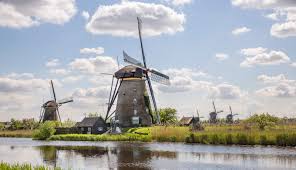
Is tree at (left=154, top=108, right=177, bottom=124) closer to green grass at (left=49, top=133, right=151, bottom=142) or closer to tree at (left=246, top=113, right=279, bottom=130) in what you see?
green grass at (left=49, top=133, right=151, bottom=142)

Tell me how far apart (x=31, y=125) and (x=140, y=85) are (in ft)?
155

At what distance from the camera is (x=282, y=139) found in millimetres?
30875

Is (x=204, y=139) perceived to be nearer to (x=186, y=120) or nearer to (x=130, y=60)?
(x=130, y=60)

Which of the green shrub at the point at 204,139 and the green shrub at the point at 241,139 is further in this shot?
the green shrub at the point at 204,139

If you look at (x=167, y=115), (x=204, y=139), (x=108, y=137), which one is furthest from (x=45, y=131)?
(x=204, y=139)

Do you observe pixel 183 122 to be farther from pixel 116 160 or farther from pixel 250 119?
pixel 116 160

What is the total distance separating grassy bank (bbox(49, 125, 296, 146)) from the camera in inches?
1244

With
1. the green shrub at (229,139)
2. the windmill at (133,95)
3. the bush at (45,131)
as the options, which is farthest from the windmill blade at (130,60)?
the green shrub at (229,139)

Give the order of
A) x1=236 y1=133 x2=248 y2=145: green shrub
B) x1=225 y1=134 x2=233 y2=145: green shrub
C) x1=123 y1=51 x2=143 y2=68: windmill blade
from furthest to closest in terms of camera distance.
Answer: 1. x1=123 y1=51 x2=143 y2=68: windmill blade
2. x1=225 y1=134 x2=233 y2=145: green shrub
3. x1=236 y1=133 x2=248 y2=145: green shrub

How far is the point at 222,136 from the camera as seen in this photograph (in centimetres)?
3509

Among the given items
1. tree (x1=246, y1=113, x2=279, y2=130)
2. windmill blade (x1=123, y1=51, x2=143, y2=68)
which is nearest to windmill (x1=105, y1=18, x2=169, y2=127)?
windmill blade (x1=123, y1=51, x2=143, y2=68)

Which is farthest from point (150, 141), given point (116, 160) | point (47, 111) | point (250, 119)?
point (47, 111)

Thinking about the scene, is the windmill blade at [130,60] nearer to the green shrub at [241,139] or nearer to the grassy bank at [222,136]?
the grassy bank at [222,136]

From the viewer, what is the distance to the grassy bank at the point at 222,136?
3161 centimetres
